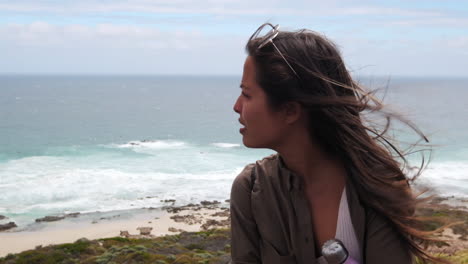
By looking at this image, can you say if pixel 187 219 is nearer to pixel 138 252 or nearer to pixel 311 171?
pixel 138 252

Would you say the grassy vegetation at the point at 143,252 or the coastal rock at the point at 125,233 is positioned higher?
the grassy vegetation at the point at 143,252

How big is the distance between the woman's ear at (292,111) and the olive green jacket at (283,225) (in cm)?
21

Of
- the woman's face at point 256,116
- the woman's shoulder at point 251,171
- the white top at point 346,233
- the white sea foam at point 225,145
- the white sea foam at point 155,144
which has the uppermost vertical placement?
the woman's face at point 256,116

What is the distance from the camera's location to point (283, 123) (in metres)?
1.77

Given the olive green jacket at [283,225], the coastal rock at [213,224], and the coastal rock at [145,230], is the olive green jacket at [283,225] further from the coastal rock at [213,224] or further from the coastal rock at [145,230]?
the coastal rock at [213,224]

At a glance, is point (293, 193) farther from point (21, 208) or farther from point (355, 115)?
point (21, 208)

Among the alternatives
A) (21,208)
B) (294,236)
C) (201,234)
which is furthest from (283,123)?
(21,208)

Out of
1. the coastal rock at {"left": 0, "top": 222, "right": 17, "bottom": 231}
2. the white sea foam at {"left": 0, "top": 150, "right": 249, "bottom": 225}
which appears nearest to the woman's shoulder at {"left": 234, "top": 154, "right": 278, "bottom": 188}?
the coastal rock at {"left": 0, "top": 222, "right": 17, "bottom": 231}

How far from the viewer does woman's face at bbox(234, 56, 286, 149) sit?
1746 millimetres

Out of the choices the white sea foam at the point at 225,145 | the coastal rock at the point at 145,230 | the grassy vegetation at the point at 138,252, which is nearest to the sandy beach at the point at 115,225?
the coastal rock at the point at 145,230

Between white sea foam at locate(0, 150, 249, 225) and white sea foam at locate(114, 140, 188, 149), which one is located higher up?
white sea foam at locate(0, 150, 249, 225)

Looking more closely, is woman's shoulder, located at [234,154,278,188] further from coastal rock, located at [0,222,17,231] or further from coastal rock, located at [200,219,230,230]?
coastal rock, located at [0,222,17,231]

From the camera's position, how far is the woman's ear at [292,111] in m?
1.74

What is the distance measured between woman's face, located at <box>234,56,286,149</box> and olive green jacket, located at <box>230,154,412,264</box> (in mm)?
135
